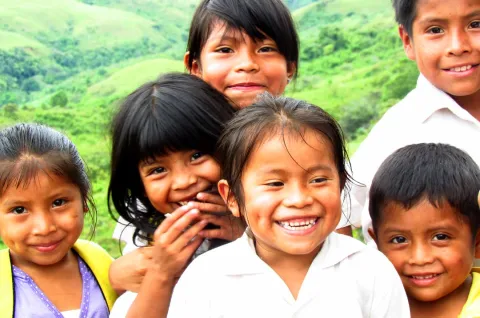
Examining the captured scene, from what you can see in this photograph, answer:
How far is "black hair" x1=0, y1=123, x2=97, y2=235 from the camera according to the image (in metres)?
2.52

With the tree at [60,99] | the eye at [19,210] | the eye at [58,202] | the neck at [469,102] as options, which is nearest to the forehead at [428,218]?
the neck at [469,102]

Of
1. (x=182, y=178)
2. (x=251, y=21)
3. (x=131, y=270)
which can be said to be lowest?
(x=131, y=270)

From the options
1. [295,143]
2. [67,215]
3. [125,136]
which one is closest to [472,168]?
[295,143]

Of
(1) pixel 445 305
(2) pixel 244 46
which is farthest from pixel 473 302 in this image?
(2) pixel 244 46

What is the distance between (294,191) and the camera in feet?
6.98

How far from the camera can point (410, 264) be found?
2529 mm

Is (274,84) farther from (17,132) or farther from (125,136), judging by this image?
(17,132)

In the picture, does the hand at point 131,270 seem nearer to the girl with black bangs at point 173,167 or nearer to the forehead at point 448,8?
the girl with black bangs at point 173,167

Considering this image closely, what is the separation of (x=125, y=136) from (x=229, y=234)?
52cm

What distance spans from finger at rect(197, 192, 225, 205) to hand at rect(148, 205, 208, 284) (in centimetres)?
7

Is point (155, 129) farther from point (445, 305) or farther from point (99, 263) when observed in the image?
point (445, 305)

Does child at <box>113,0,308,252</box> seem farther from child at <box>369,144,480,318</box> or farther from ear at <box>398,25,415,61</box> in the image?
child at <box>369,144,480,318</box>

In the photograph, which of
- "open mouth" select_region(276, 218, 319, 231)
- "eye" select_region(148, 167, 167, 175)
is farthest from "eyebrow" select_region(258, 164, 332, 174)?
"eye" select_region(148, 167, 167, 175)

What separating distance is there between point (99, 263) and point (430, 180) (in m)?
1.30
